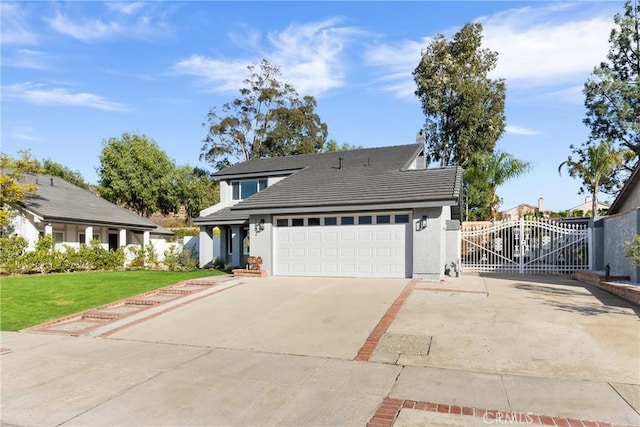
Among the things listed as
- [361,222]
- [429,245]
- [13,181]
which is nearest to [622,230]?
[429,245]

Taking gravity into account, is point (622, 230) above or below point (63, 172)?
below

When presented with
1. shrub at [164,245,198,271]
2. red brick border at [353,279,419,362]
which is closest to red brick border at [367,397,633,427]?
red brick border at [353,279,419,362]

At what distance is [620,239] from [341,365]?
11.9m

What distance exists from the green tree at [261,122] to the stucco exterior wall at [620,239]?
30.2 metres

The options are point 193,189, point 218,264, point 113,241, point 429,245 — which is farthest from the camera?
point 193,189

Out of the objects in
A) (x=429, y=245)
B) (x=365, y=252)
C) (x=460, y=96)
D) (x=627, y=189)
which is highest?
(x=460, y=96)

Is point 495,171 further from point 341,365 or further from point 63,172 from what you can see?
point 63,172

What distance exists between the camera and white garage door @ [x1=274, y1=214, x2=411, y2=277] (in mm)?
14641

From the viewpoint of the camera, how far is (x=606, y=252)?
15.1 meters

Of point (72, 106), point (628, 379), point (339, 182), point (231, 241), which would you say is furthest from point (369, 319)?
point (72, 106)

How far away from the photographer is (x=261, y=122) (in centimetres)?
4241

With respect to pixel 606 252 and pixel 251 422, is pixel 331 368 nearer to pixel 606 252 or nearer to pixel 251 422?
pixel 251 422

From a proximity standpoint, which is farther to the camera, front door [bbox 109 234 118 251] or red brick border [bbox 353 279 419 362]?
front door [bbox 109 234 118 251]

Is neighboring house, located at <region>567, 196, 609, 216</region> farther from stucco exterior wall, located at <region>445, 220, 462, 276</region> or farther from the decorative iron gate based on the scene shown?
stucco exterior wall, located at <region>445, 220, 462, 276</region>
